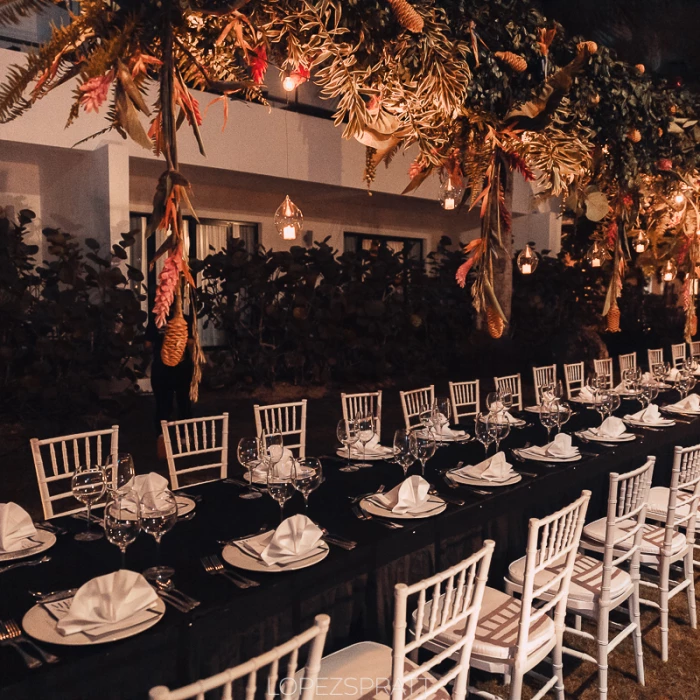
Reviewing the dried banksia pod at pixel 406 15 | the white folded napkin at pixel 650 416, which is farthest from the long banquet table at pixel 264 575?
the dried banksia pod at pixel 406 15

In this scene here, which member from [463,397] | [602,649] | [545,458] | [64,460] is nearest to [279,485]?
[64,460]

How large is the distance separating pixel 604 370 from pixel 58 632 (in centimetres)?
610

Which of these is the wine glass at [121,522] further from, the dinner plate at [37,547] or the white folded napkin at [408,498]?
the white folded napkin at [408,498]

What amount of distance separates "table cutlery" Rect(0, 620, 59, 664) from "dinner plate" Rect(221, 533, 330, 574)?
0.56 m

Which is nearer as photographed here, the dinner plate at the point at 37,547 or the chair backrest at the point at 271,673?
the chair backrest at the point at 271,673

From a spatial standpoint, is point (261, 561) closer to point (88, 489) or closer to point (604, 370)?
point (88, 489)

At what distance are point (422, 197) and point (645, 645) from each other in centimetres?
705

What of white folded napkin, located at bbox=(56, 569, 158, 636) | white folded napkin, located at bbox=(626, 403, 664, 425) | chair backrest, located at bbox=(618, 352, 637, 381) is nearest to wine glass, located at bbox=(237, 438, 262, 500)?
white folded napkin, located at bbox=(56, 569, 158, 636)

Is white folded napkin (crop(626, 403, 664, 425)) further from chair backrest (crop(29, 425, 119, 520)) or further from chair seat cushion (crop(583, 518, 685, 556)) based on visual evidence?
chair backrest (crop(29, 425, 119, 520))

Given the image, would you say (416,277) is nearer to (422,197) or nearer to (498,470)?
(422,197)

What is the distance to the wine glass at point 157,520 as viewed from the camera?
6.14ft

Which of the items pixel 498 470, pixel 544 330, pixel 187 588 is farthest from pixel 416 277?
pixel 187 588

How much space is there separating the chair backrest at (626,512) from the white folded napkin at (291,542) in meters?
1.09

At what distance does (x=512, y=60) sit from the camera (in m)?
2.77
